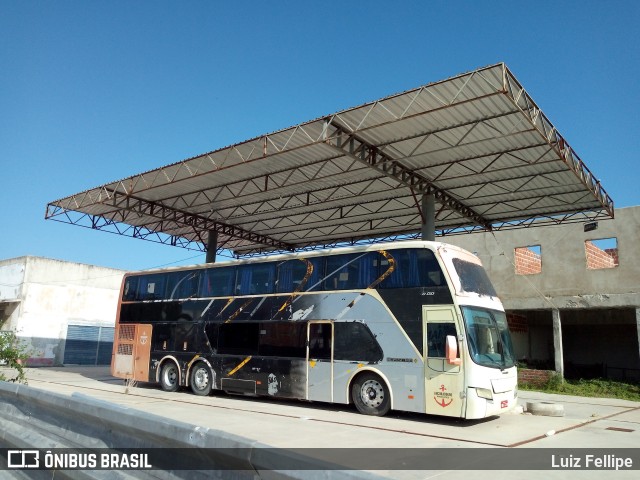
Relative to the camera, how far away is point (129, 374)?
16.1 metres

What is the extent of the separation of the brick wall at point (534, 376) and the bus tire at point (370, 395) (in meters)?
9.90

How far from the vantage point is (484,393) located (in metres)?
9.27

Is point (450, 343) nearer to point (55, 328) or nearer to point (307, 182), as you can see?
point (307, 182)

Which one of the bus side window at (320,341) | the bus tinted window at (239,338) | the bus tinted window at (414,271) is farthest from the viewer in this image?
the bus tinted window at (239,338)

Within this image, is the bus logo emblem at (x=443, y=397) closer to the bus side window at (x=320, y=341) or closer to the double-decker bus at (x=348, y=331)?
the double-decker bus at (x=348, y=331)

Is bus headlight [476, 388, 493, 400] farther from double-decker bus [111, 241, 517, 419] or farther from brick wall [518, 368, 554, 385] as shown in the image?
brick wall [518, 368, 554, 385]

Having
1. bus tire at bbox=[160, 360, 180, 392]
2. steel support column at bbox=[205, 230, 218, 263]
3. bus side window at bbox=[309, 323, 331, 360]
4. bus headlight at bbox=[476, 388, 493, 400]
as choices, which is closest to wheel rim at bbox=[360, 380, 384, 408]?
bus side window at bbox=[309, 323, 331, 360]

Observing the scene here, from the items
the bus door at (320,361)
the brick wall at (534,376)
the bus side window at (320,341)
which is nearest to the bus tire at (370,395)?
the bus door at (320,361)

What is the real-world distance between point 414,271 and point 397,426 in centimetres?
308

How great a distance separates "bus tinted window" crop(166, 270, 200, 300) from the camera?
14664mm

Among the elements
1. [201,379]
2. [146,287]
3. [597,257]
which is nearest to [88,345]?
[146,287]

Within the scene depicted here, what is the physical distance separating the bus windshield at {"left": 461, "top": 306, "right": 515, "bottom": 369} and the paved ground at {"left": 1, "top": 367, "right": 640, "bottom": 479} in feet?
4.03

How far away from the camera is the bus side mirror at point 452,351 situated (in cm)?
920

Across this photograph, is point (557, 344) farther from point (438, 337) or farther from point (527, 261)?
point (438, 337)
